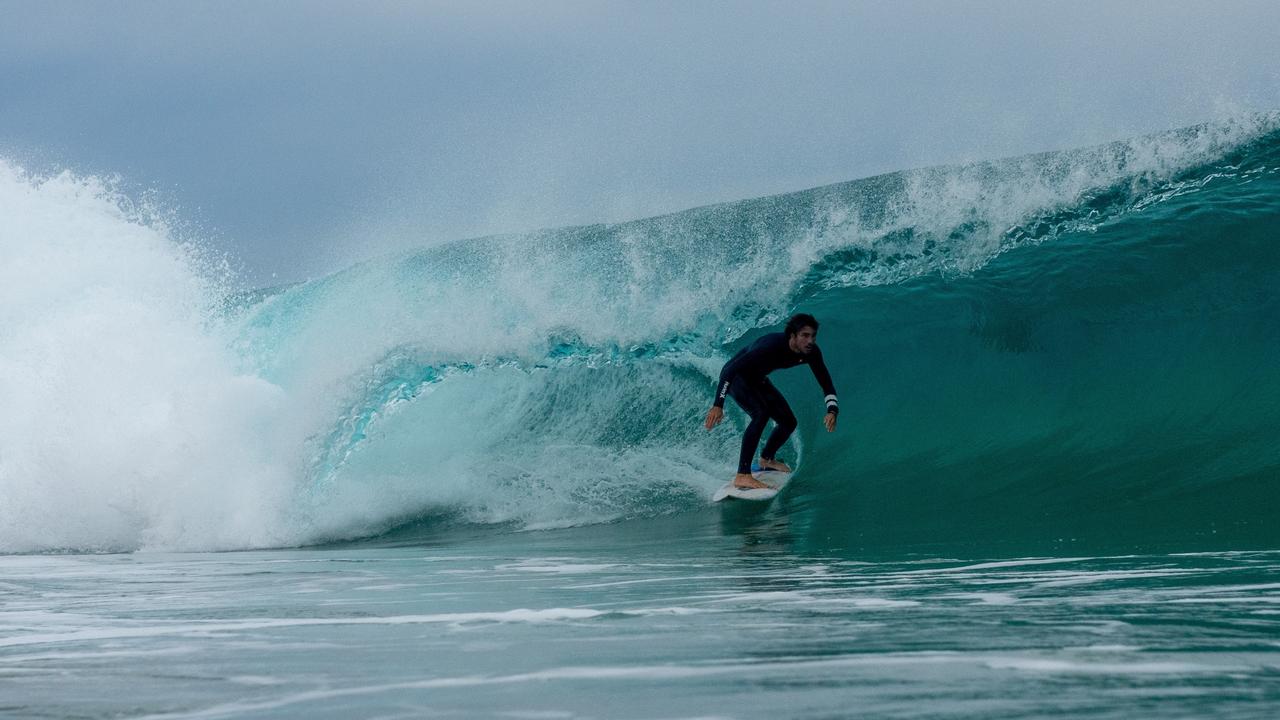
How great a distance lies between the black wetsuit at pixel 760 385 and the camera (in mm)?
8062

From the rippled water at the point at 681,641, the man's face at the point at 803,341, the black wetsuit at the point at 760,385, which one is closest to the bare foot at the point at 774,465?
the black wetsuit at the point at 760,385

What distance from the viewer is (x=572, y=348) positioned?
34.3 ft

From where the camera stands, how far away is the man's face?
777 centimetres

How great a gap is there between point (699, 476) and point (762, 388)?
0.90 meters

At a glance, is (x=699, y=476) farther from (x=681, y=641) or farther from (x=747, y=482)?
(x=681, y=641)

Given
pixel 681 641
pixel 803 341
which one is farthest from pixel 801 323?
pixel 681 641

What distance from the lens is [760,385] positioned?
8.26 meters

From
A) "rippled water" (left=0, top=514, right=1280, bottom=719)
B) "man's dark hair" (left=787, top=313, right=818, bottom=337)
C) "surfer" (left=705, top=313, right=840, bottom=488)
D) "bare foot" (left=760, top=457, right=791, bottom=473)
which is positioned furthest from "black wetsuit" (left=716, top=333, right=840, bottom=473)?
"rippled water" (left=0, top=514, right=1280, bottom=719)

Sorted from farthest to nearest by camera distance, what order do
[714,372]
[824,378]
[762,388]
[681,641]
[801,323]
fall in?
1. [714,372]
2. [762,388]
3. [824,378]
4. [801,323]
5. [681,641]

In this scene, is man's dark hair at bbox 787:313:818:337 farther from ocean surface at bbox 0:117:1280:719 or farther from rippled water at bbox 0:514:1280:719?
rippled water at bbox 0:514:1280:719

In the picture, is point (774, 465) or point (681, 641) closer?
point (681, 641)

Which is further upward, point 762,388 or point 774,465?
point 762,388

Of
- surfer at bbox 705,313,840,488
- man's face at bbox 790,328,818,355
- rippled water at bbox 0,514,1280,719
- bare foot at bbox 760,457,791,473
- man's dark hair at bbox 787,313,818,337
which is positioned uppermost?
man's dark hair at bbox 787,313,818,337

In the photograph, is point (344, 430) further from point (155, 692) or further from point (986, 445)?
point (155, 692)
